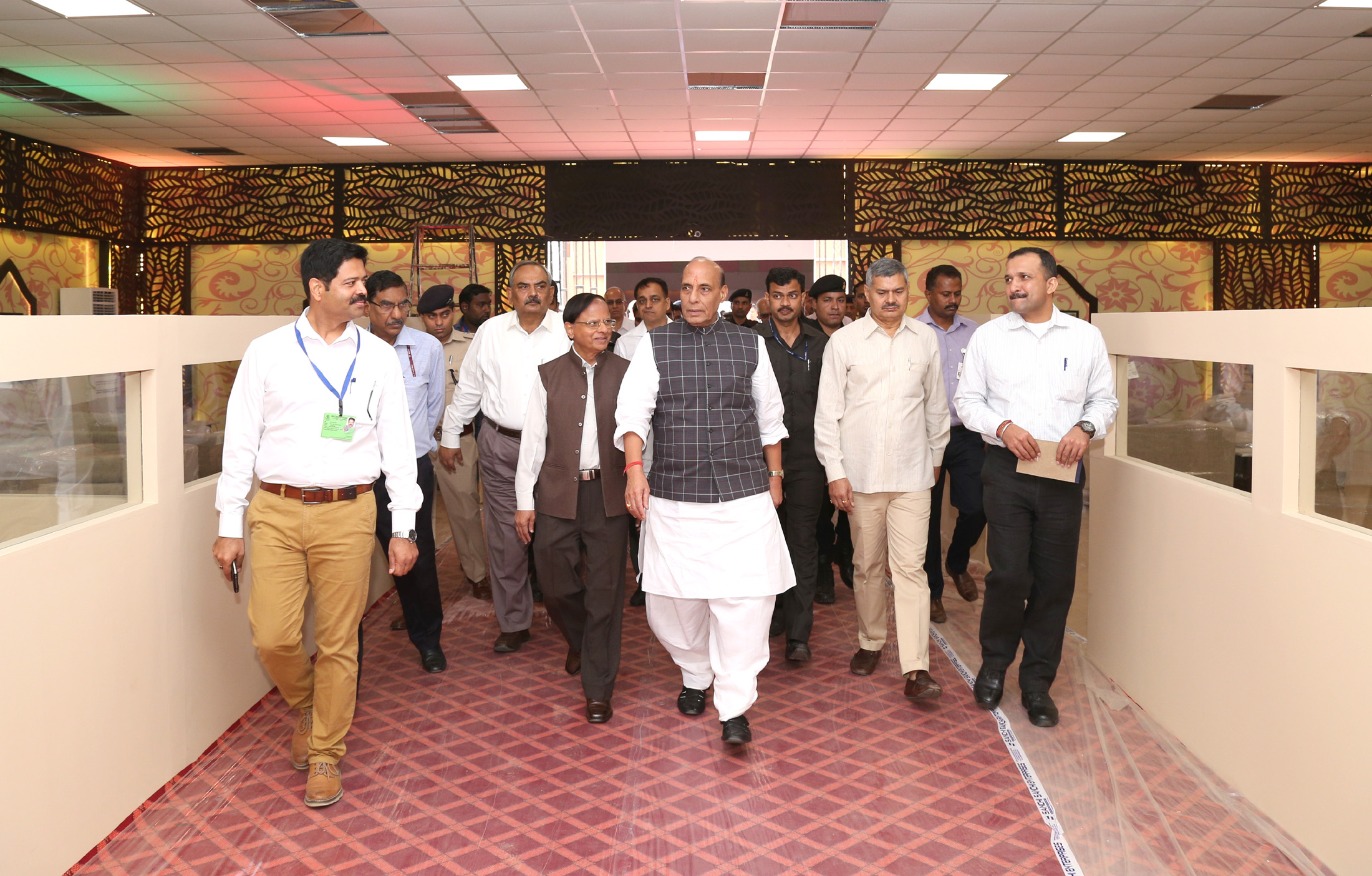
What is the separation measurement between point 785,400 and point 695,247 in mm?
7178

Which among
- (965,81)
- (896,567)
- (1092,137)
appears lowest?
(896,567)

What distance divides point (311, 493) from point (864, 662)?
232 cm

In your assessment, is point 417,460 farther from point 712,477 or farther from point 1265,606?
point 1265,606

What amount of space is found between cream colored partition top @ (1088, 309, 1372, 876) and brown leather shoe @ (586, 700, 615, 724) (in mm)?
1951

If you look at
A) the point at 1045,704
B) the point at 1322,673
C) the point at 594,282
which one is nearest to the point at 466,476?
the point at 1045,704

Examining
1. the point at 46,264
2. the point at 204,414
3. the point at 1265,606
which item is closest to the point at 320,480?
the point at 204,414

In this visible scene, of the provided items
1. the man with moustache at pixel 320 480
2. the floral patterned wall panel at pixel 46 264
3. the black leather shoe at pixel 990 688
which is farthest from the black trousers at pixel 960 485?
the floral patterned wall panel at pixel 46 264

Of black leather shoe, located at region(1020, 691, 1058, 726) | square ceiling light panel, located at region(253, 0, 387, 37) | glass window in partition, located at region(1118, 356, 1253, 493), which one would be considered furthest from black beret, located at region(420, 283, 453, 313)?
Result: black leather shoe, located at region(1020, 691, 1058, 726)

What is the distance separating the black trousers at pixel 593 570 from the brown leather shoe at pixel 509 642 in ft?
2.66

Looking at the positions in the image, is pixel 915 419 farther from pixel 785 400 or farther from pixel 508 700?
pixel 508 700

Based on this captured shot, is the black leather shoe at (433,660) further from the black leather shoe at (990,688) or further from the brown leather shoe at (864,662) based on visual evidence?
the black leather shoe at (990,688)

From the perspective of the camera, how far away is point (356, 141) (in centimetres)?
987

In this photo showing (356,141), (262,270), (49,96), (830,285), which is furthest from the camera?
(262,270)

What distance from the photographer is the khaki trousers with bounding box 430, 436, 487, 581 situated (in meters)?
5.46
